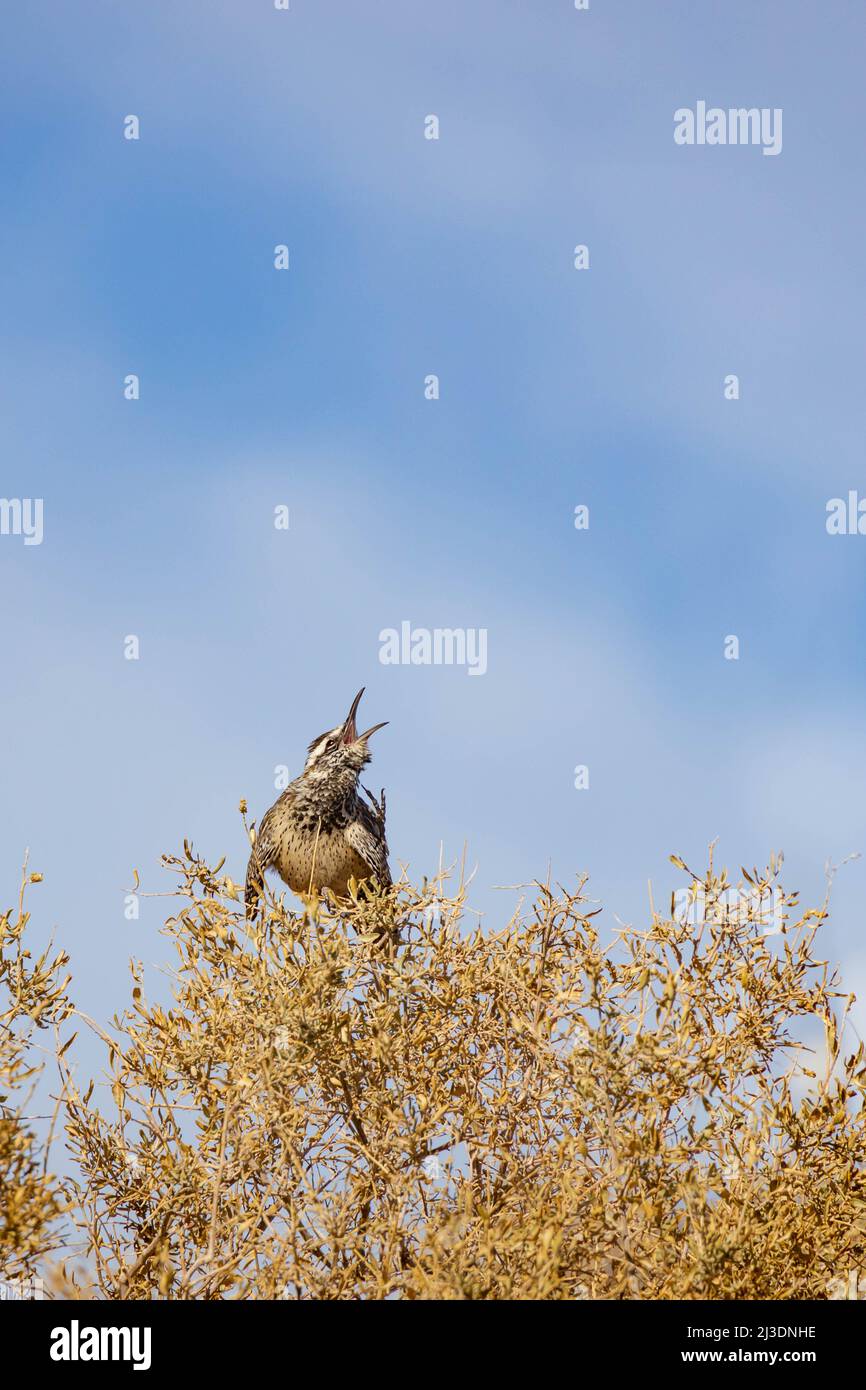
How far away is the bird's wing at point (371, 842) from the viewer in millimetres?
7605

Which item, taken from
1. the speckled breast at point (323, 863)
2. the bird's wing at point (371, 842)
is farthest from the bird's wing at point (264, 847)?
the bird's wing at point (371, 842)

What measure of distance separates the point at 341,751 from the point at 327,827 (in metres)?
0.63

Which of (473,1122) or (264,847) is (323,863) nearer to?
(264,847)

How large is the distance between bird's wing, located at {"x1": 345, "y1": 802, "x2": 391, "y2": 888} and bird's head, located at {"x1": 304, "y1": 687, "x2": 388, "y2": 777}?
34 cm

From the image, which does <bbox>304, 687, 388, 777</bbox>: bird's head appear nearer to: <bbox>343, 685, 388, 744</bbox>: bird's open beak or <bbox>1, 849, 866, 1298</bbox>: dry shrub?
<bbox>343, 685, 388, 744</bbox>: bird's open beak

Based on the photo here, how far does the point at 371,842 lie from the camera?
7.71 metres

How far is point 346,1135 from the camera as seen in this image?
4.93 meters

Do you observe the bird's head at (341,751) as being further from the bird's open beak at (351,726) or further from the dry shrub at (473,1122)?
the dry shrub at (473,1122)

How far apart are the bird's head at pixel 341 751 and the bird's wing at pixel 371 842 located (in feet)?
1.11

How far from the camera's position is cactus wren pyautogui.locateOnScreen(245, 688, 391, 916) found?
25.1 ft
